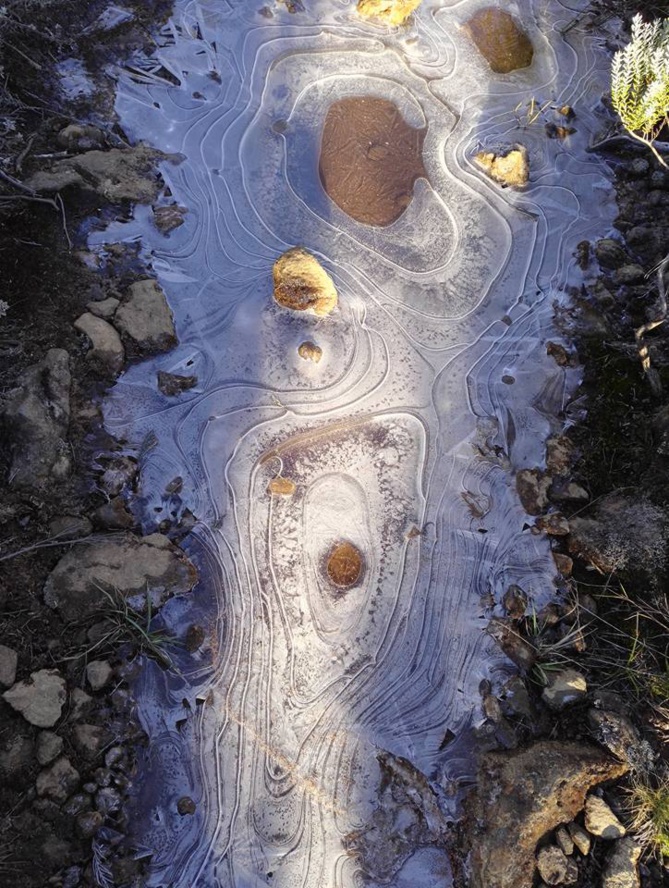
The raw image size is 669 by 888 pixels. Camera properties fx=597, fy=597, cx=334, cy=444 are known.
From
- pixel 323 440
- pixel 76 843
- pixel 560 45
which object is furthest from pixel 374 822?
pixel 560 45

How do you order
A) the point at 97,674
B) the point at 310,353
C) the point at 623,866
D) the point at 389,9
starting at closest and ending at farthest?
the point at 623,866
the point at 97,674
the point at 310,353
the point at 389,9

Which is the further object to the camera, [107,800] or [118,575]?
[118,575]

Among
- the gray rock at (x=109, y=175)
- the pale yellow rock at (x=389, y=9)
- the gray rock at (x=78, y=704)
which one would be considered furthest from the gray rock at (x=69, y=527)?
the pale yellow rock at (x=389, y=9)

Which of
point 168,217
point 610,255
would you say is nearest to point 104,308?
point 168,217

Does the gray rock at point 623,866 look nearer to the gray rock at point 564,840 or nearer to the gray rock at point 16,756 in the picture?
the gray rock at point 564,840

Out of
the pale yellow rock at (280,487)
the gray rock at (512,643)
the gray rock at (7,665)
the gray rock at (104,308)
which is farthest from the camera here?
the gray rock at (104,308)

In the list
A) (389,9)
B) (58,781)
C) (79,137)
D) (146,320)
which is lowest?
(58,781)

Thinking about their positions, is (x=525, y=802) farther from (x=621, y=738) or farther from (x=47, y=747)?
(x=47, y=747)
